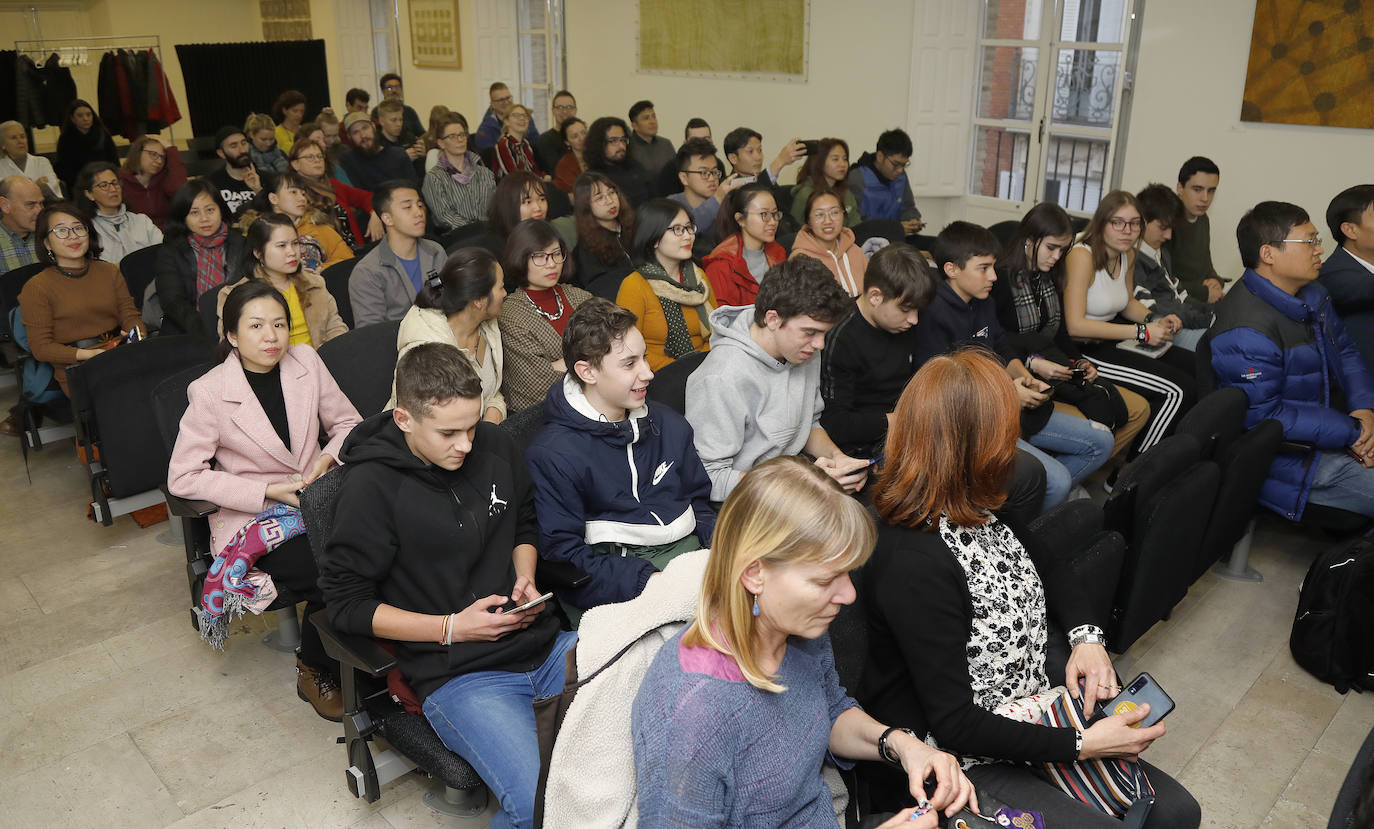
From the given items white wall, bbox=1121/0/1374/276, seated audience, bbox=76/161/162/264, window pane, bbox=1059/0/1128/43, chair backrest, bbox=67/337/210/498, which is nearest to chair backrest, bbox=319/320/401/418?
chair backrest, bbox=67/337/210/498

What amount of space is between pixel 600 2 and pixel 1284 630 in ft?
28.9

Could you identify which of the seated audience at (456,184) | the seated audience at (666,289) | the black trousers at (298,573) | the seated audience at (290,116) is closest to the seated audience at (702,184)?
the seated audience at (456,184)

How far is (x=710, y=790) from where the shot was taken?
1.54 m

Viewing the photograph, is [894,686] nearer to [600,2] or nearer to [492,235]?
[492,235]

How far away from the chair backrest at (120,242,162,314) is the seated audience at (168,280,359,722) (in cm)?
Result: 213

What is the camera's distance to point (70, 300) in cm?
436

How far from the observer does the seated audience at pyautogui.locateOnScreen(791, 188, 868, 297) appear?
15.5 ft

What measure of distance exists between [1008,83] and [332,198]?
486 centimetres

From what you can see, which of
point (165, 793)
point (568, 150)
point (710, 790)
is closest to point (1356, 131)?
point (568, 150)

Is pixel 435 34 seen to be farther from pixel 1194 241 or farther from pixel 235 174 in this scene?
pixel 1194 241

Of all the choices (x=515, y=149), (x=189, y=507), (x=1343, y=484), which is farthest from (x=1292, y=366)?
(x=515, y=149)

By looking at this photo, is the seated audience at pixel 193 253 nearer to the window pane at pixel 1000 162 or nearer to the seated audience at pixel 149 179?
the seated audience at pixel 149 179

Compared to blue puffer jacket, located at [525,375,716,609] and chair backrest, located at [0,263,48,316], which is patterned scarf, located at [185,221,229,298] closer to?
chair backrest, located at [0,263,48,316]

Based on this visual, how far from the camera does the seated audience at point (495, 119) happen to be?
9.41 m
